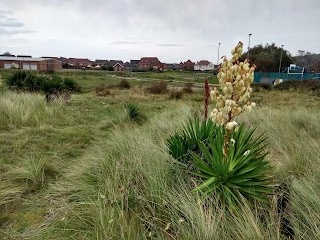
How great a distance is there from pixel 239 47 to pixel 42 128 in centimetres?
559

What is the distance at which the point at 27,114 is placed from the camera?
24.9 ft

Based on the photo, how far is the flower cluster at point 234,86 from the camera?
7.95 feet

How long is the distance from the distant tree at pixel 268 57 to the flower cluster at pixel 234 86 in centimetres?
4974

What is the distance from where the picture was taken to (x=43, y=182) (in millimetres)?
3652

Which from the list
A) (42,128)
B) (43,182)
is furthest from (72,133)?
(43,182)

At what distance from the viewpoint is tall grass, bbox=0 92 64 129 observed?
721 cm

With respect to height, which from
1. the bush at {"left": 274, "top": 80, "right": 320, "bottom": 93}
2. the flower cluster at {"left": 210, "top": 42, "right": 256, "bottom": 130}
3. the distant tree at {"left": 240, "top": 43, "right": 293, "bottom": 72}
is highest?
the distant tree at {"left": 240, "top": 43, "right": 293, "bottom": 72}

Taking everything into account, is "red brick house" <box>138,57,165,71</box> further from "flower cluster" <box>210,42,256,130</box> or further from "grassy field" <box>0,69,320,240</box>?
"flower cluster" <box>210,42,256,130</box>

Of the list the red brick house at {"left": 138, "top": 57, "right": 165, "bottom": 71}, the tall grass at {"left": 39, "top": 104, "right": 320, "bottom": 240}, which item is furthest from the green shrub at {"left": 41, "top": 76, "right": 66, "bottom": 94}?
the red brick house at {"left": 138, "top": 57, "right": 165, "bottom": 71}

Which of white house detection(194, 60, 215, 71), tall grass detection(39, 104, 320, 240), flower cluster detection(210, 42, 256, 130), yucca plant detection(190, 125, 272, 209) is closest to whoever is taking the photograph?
tall grass detection(39, 104, 320, 240)

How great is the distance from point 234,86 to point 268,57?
59143 mm

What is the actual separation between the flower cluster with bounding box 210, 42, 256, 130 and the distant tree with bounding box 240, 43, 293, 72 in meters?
49.7

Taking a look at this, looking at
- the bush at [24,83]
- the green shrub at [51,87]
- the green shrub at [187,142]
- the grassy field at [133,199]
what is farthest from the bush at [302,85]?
the green shrub at [187,142]

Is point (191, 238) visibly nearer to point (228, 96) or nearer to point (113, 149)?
point (228, 96)
